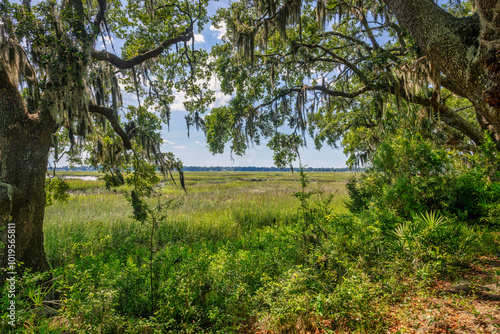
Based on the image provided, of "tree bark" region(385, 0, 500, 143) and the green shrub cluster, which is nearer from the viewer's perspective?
"tree bark" region(385, 0, 500, 143)

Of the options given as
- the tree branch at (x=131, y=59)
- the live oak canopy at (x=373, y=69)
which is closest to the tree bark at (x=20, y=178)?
the tree branch at (x=131, y=59)

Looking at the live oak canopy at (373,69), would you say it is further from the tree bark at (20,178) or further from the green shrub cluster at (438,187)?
the tree bark at (20,178)

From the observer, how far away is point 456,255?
133 inches

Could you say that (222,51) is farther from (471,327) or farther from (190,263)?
(471,327)

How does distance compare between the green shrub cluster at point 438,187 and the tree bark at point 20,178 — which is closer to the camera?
the tree bark at point 20,178

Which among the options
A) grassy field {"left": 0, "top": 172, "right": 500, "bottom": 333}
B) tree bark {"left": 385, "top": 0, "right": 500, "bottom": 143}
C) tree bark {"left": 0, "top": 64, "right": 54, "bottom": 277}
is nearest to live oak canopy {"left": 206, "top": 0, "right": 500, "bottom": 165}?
tree bark {"left": 385, "top": 0, "right": 500, "bottom": 143}

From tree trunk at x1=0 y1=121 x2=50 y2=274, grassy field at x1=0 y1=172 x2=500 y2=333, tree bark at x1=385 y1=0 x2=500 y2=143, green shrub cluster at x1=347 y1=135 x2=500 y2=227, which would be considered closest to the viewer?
tree bark at x1=385 y1=0 x2=500 y2=143

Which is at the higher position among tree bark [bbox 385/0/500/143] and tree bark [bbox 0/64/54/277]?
tree bark [bbox 385/0/500/143]

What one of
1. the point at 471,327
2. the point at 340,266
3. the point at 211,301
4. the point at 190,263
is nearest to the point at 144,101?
the point at 190,263

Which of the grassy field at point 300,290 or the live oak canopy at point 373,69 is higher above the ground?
the live oak canopy at point 373,69

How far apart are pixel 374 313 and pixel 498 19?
365 centimetres

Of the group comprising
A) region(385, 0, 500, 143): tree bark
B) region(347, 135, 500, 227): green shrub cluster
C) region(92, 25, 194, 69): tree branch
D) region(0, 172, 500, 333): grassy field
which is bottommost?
region(0, 172, 500, 333): grassy field

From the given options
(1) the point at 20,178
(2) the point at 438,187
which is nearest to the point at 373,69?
(2) the point at 438,187

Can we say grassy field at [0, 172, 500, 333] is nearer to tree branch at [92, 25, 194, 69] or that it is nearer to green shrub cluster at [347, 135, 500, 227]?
green shrub cluster at [347, 135, 500, 227]
